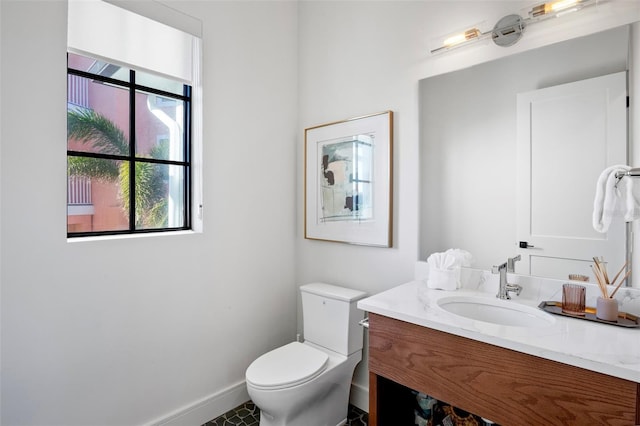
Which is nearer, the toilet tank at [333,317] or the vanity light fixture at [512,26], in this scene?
the vanity light fixture at [512,26]

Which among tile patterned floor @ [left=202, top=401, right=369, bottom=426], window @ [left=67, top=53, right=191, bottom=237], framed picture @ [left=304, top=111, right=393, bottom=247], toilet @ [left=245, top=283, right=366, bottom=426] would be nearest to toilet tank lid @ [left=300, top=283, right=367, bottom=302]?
toilet @ [left=245, top=283, right=366, bottom=426]

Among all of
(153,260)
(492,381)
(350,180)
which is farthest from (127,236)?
(492,381)

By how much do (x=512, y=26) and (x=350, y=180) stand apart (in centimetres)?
110

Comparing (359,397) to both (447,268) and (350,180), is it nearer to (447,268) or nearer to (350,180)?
(447,268)

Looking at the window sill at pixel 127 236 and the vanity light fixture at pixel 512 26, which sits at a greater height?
the vanity light fixture at pixel 512 26

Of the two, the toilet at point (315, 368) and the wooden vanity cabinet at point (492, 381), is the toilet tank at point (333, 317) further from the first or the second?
the wooden vanity cabinet at point (492, 381)

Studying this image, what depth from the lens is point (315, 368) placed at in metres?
1.73

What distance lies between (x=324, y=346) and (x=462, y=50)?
69.6 inches

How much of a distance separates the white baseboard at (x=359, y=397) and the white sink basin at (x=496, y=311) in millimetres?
943

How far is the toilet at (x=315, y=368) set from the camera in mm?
1628

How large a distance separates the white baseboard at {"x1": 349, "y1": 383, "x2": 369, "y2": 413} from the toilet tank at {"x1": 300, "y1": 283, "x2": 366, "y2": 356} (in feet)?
0.98

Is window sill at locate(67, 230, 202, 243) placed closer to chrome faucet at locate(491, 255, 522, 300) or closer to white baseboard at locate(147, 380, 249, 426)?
white baseboard at locate(147, 380, 249, 426)

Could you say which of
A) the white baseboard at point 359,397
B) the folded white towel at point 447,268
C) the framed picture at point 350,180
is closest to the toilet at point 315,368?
the white baseboard at point 359,397

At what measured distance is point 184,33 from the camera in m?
1.87
